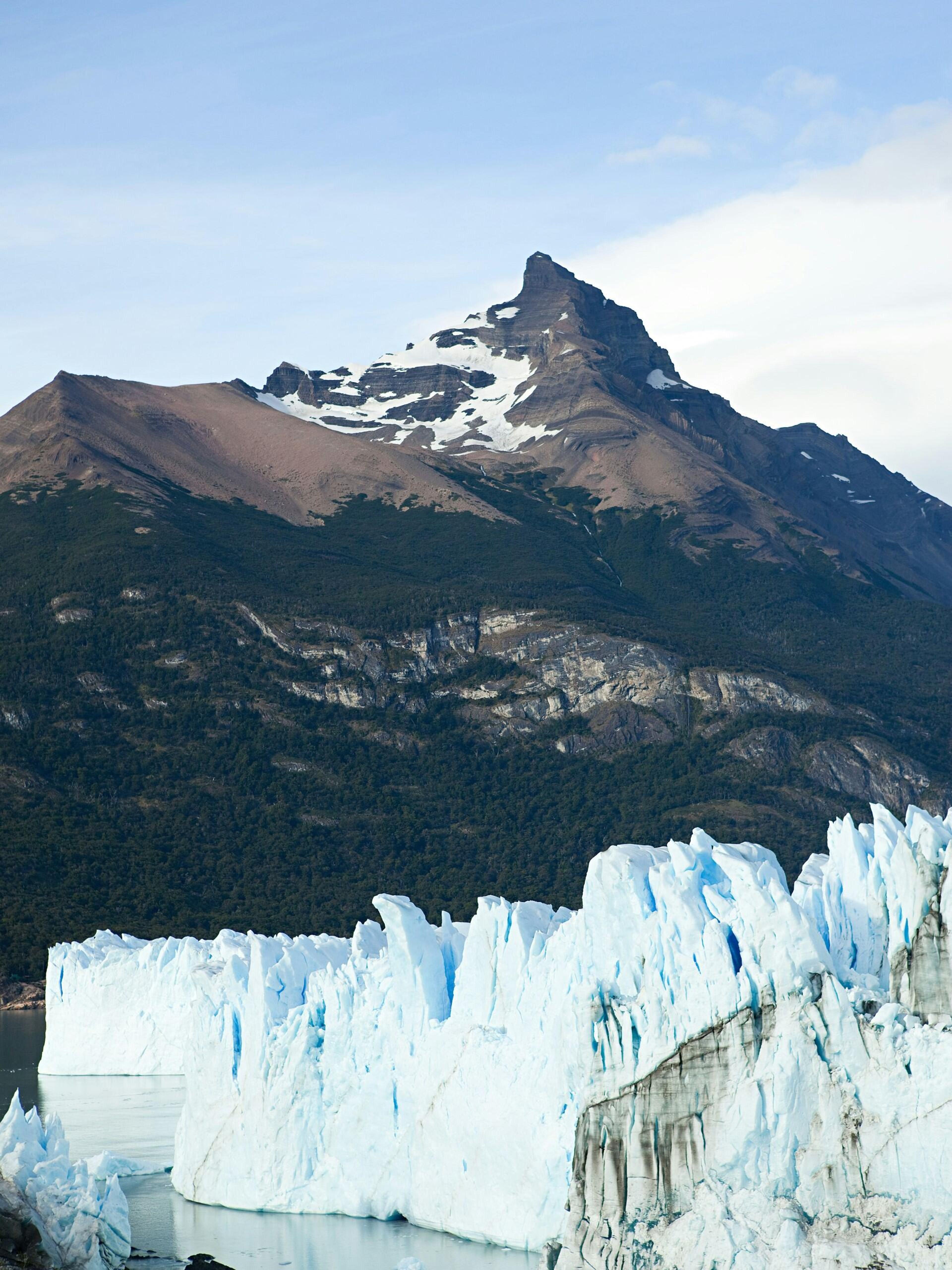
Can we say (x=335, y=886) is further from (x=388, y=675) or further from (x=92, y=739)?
(x=388, y=675)

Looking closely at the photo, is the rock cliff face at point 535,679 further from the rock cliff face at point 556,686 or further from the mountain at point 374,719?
the mountain at point 374,719

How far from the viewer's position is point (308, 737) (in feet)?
481

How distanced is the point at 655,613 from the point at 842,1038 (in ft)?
536

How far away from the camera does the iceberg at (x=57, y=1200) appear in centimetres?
2892

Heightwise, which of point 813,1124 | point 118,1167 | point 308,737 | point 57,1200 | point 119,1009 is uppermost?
point 308,737

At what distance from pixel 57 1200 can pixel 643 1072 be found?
39.3 feet

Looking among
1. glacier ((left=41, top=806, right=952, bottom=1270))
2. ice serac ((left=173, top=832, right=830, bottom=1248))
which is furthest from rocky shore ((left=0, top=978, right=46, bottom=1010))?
glacier ((left=41, top=806, right=952, bottom=1270))

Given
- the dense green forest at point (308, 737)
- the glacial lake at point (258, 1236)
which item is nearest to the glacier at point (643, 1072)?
the glacial lake at point (258, 1236)

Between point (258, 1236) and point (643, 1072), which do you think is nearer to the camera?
point (643, 1072)

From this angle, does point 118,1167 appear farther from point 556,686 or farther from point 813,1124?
point 556,686

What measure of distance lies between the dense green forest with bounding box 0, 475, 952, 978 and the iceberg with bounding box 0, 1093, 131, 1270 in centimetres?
6798

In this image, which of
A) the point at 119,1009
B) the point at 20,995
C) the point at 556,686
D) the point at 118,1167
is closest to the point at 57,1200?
the point at 118,1167

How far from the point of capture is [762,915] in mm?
25344

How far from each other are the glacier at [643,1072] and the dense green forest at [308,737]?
6616 cm
